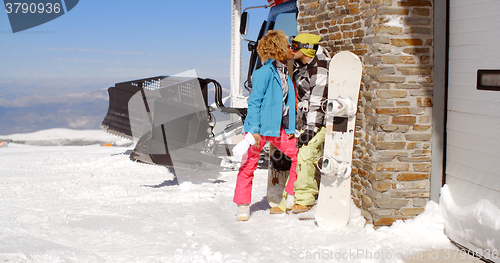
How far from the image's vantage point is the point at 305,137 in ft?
11.8

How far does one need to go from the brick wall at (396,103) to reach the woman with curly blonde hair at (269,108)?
0.72 metres

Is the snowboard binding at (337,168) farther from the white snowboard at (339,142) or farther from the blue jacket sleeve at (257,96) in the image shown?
the blue jacket sleeve at (257,96)

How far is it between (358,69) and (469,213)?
1504 mm

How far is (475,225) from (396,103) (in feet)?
3.81

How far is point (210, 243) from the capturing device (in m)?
3.10

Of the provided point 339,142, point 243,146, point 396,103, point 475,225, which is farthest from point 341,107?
point 475,225

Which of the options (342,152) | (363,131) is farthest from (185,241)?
(363,131)

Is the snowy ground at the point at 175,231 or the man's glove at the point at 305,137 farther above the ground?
the man's glove at the point at 305,137

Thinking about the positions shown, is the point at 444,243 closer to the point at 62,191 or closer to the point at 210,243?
the point at 210,243

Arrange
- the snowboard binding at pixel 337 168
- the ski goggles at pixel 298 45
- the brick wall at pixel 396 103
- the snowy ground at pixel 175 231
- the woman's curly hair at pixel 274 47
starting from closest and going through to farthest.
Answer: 1. the snowy ground at pixel 175 231
2. the brick wall at pixel 396 103
3. the snowboard binding at pixel 337 168
4. the woman's curly hair at pixel 274 47
5. the ski goggles at pixel 298 45

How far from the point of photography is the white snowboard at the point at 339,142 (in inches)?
130

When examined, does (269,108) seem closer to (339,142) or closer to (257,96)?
(257,96)

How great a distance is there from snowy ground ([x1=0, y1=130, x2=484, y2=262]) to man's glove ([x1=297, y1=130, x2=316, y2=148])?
78 centimetres

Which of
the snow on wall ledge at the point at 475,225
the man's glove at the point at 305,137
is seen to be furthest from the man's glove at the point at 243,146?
the snow on wall ledge at the point at 475,225
